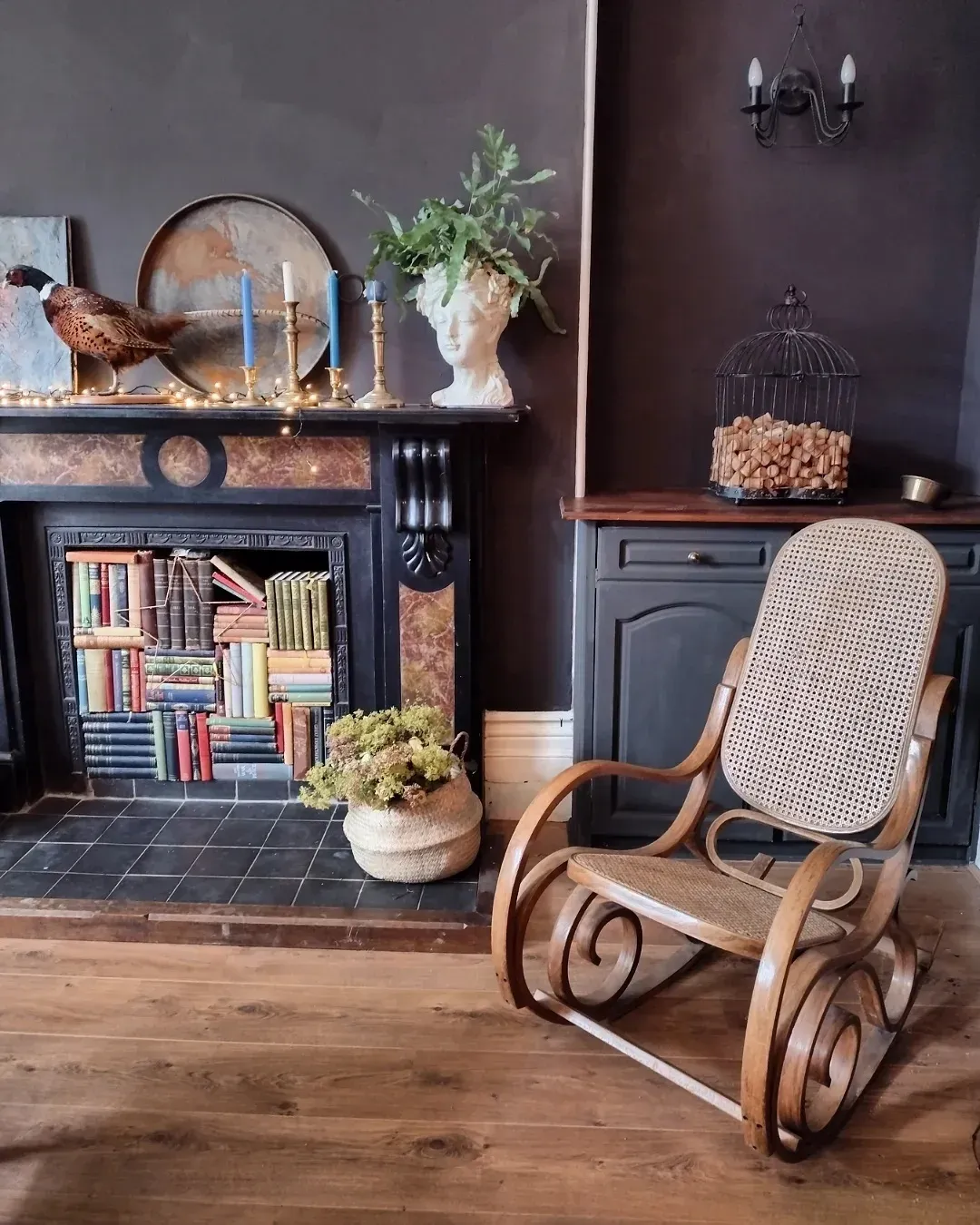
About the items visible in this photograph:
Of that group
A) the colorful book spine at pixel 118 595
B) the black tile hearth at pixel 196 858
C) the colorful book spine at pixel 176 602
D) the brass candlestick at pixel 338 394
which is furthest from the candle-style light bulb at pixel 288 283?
the black tile hearth at pixel 196 858

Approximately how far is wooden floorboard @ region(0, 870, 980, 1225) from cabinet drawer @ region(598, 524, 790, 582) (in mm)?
955

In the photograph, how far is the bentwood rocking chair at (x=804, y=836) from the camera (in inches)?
64.6

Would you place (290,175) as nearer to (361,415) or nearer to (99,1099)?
(361,415)

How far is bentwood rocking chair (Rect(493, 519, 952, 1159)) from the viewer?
164cm

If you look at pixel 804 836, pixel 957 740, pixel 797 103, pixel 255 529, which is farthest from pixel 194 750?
pixel 797 103

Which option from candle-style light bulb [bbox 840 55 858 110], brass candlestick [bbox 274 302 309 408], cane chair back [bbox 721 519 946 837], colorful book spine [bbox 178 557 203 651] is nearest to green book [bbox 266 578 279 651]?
colorful book spine [bbox 178 557 203 651]

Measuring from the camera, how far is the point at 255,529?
9.06 feet

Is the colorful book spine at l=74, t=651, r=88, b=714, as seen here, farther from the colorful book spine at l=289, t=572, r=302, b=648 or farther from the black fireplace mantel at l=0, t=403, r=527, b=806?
the colorful book spine at l=289, t=572, r=302, b=648

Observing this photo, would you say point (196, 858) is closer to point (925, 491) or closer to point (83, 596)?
point (83, 596)

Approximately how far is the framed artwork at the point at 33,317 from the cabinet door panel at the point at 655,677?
173cm

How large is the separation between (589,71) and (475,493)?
44.1 inches

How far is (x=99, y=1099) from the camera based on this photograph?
179cm

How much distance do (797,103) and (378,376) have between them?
137 cm

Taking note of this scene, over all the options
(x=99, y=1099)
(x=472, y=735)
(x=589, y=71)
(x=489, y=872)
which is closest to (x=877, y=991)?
(x=489, y=872)
